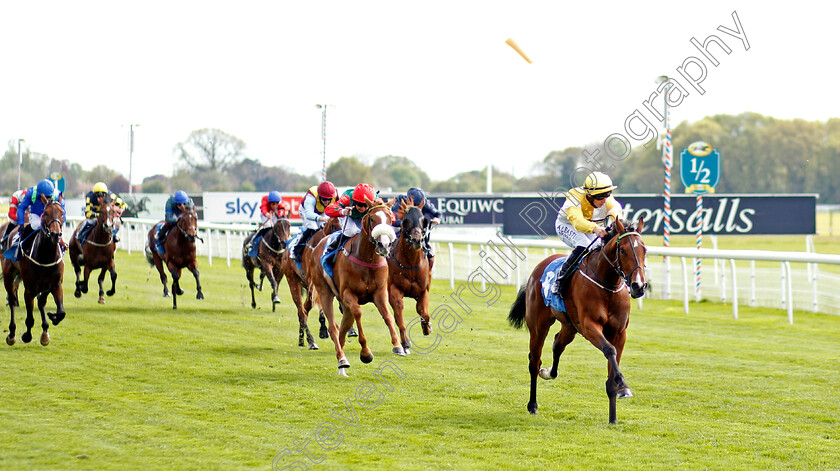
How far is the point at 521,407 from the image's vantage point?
668 centimetres

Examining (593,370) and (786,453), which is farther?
(593,370)

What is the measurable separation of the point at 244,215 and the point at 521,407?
2550cm

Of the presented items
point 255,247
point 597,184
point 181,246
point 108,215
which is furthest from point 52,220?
point 597,184

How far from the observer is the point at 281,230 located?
500 inches

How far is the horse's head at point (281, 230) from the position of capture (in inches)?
499

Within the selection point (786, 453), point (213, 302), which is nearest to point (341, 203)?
point (786, 453)

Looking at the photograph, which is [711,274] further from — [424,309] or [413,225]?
[413,225]

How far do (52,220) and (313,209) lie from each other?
A: 2745 mm

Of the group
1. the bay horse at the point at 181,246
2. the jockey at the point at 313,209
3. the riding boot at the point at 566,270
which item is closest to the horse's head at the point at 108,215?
the bay horse at the point at 181,246

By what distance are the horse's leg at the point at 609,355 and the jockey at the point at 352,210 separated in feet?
9.00

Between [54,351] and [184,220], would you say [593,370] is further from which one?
[184,220]

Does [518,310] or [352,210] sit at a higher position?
[352,210]

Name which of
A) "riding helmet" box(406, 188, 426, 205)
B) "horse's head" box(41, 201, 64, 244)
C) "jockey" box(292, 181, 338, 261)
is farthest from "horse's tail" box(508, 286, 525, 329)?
"horse's head" box(41, 201, 64, 244)

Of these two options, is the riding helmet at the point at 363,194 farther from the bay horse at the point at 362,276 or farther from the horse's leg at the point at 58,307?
the horse's leg at the point at 58,307
